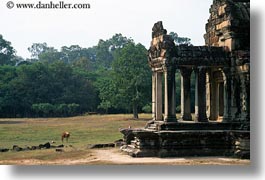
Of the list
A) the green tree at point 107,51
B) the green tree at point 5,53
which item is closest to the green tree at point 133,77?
the green tree at point 5,53

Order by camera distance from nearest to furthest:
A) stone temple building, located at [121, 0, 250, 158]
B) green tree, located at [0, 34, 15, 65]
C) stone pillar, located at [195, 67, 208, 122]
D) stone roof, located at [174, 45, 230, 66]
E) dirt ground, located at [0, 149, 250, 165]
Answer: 1. dirt ground, located at [0, 149, 250, 165]
2. stone temple building, located at [121, 0, 250, 158]
3. stone roof, located at [174, 45, 230, 66]
4. stone pillar, located at [195, 67, 208, 122]
5. green tree, located at [0, 34, 15, 65]

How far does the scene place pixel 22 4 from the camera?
12.8 metres

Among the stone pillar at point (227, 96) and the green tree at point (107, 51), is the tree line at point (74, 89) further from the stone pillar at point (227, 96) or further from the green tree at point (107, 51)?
the green tree at point (107, 51)

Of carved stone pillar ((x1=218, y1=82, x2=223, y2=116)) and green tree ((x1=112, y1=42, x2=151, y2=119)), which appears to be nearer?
carved stone pillar ((x1=218, y1=82, x2=223, y2=116))

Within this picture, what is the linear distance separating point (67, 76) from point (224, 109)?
30.3 m

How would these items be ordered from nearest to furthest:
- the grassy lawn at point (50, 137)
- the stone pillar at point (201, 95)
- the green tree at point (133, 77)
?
1. the stone pillar at point (201, 95)
2. the grassy lawn at point (50, 137)
3. the green tree at point (133, 77)

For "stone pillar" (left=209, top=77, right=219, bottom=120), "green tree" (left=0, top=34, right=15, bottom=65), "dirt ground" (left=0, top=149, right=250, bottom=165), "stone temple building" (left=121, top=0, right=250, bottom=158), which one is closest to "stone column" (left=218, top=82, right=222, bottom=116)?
"stone temple building" (left=121, top=0, right=250, bottom=158)

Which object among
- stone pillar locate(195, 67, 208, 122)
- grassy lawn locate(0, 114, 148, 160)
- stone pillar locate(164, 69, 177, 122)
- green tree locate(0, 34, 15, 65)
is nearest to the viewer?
stone pillar locate(164, 69, 177, 122)

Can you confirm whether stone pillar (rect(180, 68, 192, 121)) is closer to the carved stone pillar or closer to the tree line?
the carved stone pillar

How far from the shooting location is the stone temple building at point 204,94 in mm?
14977

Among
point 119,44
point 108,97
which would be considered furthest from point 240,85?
point 119,44

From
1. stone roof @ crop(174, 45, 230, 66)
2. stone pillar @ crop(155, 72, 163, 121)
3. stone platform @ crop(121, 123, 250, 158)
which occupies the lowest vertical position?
stone platform @ crop(121, 123, 250, 158)

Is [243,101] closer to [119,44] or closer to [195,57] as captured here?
[195,57]

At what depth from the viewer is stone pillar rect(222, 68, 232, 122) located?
52.2ft
